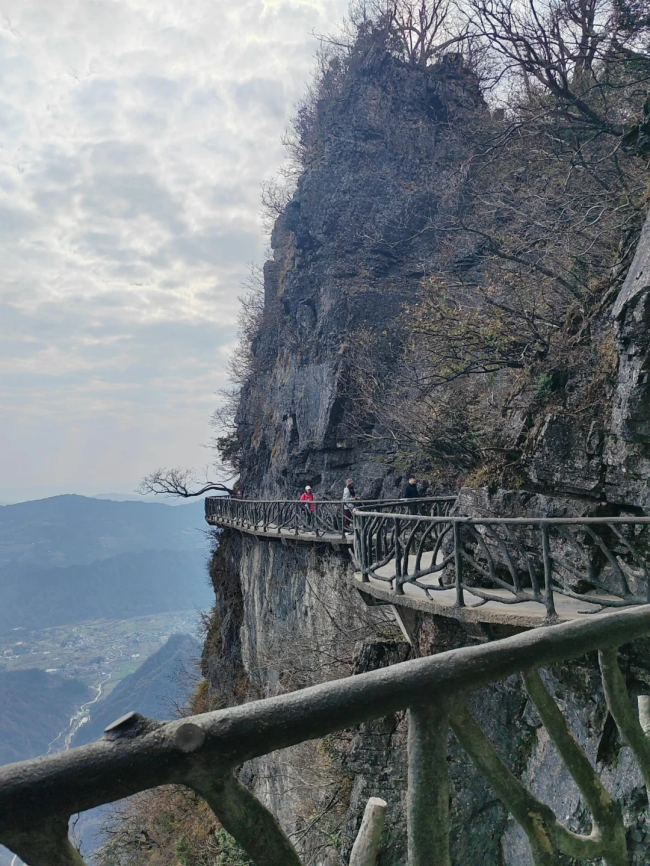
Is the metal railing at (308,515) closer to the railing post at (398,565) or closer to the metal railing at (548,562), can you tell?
the railing post at (398,565)

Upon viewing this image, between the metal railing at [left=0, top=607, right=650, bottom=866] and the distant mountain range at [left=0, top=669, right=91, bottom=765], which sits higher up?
the metal railing at [left=0, top=607, right=650, bottom=866]

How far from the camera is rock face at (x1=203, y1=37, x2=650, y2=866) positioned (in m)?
6.46

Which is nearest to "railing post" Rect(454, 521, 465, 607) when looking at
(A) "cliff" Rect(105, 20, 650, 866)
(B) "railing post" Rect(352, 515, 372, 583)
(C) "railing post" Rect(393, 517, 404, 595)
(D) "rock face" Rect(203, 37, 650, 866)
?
(A) "cliff" Rect(105, 20, 650, 866)

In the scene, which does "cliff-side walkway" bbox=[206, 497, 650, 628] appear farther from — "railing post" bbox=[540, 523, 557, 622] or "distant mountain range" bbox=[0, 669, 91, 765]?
"distant mountain range" bbox=[0, 669, 91, 765]

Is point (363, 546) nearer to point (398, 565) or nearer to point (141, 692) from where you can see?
point (398, 565)

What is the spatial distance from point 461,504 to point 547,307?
5.51 metres

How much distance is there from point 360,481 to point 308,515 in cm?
333

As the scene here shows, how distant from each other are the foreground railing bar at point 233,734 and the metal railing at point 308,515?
9052 mm

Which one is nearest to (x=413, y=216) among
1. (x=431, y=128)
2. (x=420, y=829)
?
(x=431, y=128)

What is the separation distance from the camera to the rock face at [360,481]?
6457mm

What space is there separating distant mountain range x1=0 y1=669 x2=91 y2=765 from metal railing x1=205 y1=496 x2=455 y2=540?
403 feet

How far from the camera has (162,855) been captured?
56.0 ft

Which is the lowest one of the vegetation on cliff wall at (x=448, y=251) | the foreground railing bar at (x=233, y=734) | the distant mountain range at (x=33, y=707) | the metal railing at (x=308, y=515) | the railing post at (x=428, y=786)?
the distant mountain range at (x=33, y=707)

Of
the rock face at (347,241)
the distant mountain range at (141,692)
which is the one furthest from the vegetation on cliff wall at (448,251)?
the distant mountain range at (141,692)
